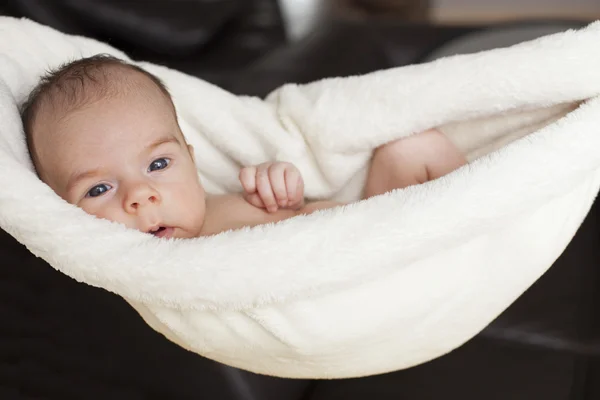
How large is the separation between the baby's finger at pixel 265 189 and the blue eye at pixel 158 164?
13cm

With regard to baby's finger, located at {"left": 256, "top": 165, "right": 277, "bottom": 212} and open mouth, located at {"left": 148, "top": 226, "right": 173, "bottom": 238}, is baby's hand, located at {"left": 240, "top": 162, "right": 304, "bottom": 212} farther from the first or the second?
open mouth, located at {"left": 148, "top": 226, "right": 173, "bottom": 238}

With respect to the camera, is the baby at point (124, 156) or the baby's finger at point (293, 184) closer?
the baby at point (124, 156)

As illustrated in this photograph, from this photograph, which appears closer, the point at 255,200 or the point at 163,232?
the point at 163,232

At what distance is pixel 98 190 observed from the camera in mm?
740

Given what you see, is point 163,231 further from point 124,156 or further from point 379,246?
point 379,246

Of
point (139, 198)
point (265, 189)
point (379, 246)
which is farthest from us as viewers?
point (265, 189)

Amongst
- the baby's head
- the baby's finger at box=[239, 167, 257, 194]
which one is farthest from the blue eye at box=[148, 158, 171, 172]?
the baby's finger at box=[239, 167, 257, 194]

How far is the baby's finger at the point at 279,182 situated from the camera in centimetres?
85

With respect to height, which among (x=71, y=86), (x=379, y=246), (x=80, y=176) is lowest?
(x=379, y=246)

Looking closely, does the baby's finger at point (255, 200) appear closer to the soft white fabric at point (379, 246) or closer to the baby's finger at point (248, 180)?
the baby's finger at point (248, 180)

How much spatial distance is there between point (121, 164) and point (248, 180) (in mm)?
190

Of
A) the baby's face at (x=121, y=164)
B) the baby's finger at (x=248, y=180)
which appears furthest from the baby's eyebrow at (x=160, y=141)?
the baby's finger at (x=248, y=180)

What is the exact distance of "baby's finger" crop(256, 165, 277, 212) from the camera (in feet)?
2.78

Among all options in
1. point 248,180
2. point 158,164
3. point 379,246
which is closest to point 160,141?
point 158,164
